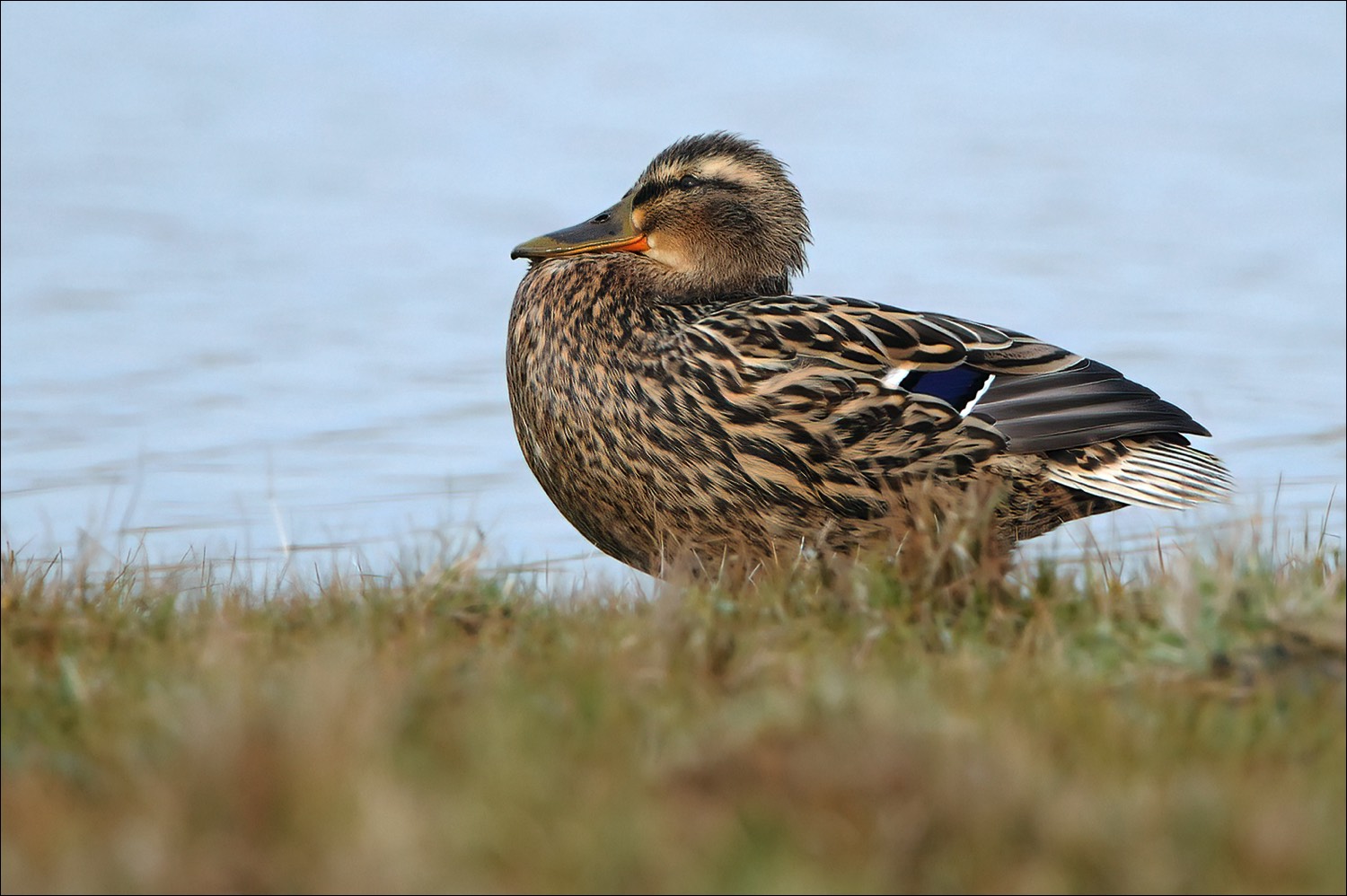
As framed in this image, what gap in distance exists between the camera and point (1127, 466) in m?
6.62

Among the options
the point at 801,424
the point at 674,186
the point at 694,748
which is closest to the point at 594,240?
the point at 674,186

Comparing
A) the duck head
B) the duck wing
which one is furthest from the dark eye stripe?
the duck wing

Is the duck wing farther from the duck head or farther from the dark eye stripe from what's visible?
the dark eye stripe

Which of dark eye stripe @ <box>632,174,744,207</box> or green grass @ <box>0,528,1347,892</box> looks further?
dark eye stripe @ <box>632,174,744,207</box>

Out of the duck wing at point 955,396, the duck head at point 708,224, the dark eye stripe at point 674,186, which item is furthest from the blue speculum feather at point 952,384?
the dark eye stripe at point 674,186

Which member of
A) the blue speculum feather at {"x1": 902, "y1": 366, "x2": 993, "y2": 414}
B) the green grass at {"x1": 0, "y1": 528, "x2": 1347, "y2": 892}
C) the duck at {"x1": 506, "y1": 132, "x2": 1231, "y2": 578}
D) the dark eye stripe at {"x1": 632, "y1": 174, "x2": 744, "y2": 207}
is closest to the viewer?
the green grass at {"x1": 0, "y1": 528, "x2": 1347, "y2": 892}

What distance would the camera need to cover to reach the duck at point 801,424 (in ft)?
21.0

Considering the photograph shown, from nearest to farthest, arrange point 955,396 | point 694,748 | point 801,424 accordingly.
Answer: point 694,748
point 801,424
point 955,396

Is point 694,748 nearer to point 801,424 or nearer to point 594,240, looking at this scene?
point 801,424

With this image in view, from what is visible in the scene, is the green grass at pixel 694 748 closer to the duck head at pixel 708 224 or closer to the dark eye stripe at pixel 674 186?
the duck head at pixel 708 224

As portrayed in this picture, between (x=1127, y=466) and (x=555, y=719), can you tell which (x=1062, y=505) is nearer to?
(x=1127, y=466)

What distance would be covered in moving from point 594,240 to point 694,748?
4713mm

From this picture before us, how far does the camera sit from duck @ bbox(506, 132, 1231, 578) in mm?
6391

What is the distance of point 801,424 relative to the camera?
638 cm
